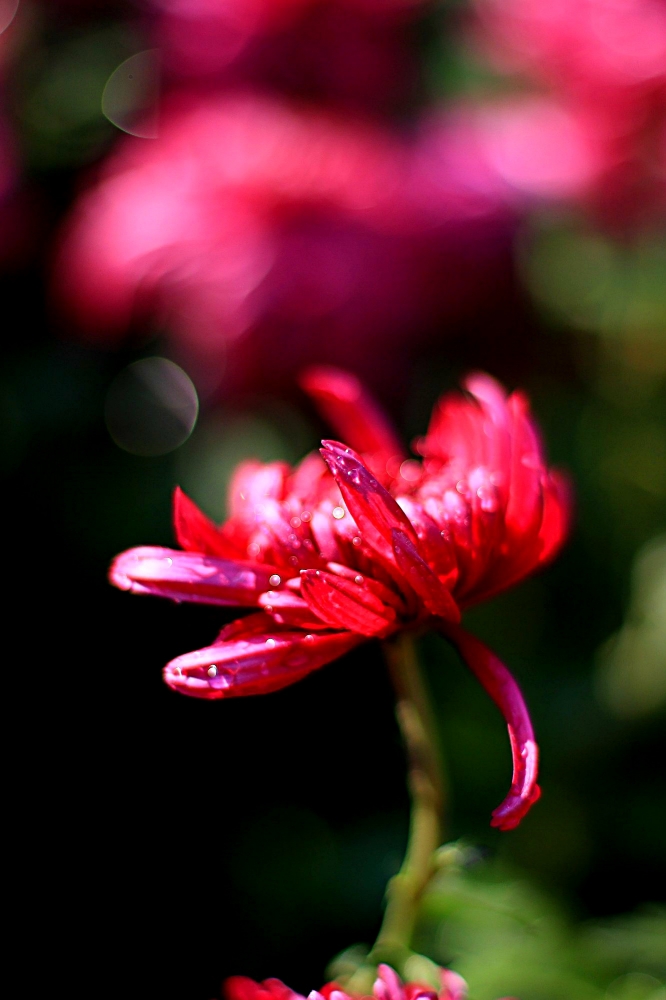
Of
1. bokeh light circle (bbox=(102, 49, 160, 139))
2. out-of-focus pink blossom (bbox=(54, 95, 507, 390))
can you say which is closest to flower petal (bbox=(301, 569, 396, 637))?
out-of-focus pink blossom (bbox=(54, 95, 507, 390))

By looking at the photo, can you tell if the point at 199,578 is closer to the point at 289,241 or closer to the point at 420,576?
the point at 420,576

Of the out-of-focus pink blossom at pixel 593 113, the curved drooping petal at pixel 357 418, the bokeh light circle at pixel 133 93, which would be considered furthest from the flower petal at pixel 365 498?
the bokeh light circle at pixel 133 93

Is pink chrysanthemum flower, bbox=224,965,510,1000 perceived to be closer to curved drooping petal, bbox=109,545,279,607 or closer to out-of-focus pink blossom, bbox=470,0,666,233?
curved drooping petal, bbox=109,545,279,607

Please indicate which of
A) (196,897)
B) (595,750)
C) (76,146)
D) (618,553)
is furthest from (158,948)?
(76,146)

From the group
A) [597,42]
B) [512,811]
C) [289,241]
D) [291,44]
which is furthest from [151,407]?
[512,811]

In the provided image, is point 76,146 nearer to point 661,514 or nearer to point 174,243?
point 174,243

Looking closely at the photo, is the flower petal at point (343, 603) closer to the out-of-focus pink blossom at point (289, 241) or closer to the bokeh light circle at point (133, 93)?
the out-of-focus pink blossom at point (289, 241)
